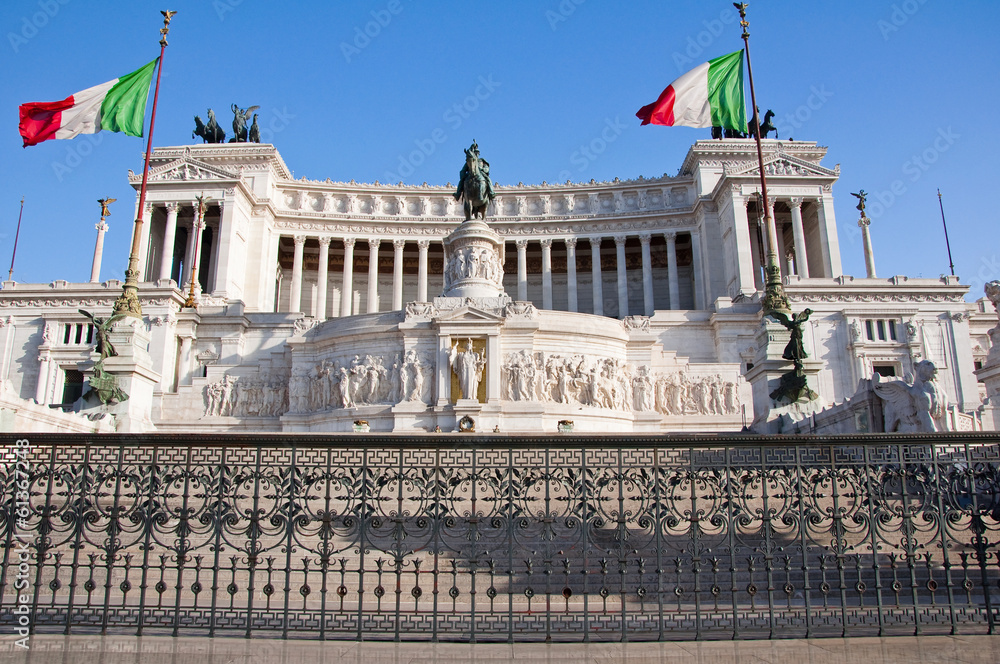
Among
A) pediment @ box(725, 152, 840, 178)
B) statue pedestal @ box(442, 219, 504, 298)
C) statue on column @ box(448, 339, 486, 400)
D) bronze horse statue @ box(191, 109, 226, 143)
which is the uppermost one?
bronze horse statue @ box(191, 109, 226, 143)

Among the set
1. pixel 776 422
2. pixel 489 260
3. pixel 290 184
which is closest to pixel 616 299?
pixel 290 184

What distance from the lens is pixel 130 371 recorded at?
20812 mm

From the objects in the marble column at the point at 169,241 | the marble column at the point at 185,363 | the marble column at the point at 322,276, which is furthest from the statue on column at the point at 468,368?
the marble column at the point at 169,241

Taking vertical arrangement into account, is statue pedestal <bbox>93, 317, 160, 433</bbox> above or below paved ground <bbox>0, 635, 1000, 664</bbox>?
above

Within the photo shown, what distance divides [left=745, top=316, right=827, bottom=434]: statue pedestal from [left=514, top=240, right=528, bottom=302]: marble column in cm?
3919

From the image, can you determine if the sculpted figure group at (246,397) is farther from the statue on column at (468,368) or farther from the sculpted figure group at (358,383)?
the statue on column at (468,368)

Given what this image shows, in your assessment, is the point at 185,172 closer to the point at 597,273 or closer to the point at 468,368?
the point at 597,273

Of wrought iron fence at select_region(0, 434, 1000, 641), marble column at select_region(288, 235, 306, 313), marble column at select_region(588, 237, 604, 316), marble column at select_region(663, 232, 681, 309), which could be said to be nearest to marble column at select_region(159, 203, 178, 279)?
marble column at select_region(288, 235, 306, 313)

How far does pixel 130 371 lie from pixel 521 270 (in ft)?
142

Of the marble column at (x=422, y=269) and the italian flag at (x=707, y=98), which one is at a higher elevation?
the marble column at (x=422, y=269)

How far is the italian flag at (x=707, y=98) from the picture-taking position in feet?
81.0

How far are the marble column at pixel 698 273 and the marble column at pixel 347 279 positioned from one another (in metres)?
28.5

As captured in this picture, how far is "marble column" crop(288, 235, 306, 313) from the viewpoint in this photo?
198ft

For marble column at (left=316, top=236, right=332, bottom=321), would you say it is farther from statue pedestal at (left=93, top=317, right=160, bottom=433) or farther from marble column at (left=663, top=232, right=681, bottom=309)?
statue pedestal at (left=93, top=317, right=160, bottom=433)
